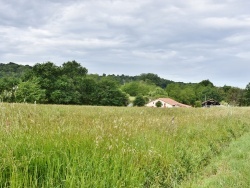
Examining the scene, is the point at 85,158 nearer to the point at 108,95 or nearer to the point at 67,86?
the point at 67,86

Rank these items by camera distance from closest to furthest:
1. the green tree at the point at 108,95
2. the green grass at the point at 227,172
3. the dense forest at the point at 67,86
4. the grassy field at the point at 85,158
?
the grassy field at the point at 85,158 → the green grass at the point at 227,172 → the dense forest at the point at 67,86 → the green tree at the point at 108,95

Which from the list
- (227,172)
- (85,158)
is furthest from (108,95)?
(85,158)

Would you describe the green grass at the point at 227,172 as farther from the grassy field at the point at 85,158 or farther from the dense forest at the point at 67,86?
the dense forest at the point at 67,86

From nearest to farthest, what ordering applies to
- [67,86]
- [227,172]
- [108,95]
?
[227,172]
[67,86]
[108,95]

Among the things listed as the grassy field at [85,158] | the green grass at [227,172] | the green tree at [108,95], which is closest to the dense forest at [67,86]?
the green tree at [108,95]

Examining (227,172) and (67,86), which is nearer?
(227,172)

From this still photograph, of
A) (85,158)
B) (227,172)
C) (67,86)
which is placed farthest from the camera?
(67,86)

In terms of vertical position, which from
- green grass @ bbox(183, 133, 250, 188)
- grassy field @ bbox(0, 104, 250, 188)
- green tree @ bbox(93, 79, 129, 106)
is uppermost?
green tree @ bbox(93, 79, 129, 106)

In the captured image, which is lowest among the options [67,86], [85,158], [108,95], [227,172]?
[227,172]

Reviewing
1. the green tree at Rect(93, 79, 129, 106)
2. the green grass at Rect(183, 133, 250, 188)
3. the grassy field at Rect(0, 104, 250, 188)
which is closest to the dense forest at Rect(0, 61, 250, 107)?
the green tree at Rect(93, 79, 129, 106)

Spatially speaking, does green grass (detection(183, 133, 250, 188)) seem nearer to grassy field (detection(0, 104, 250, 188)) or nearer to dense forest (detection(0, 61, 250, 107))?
grassy field (detection(0, 104, 250, 188))

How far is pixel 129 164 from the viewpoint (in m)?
4.36

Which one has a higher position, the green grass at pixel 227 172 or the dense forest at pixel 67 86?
the dense forest at pixel 67 86

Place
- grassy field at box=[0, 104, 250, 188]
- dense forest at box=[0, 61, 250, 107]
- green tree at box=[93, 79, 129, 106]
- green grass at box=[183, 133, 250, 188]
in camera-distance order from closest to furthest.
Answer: grassy field at box=[0, 104, 250, 188]
green grass at box=[183, 133, 250, 188]
dense forest at box=[0, 61, 250, 107]
green tree at box=[93, 79, 129, 106]
